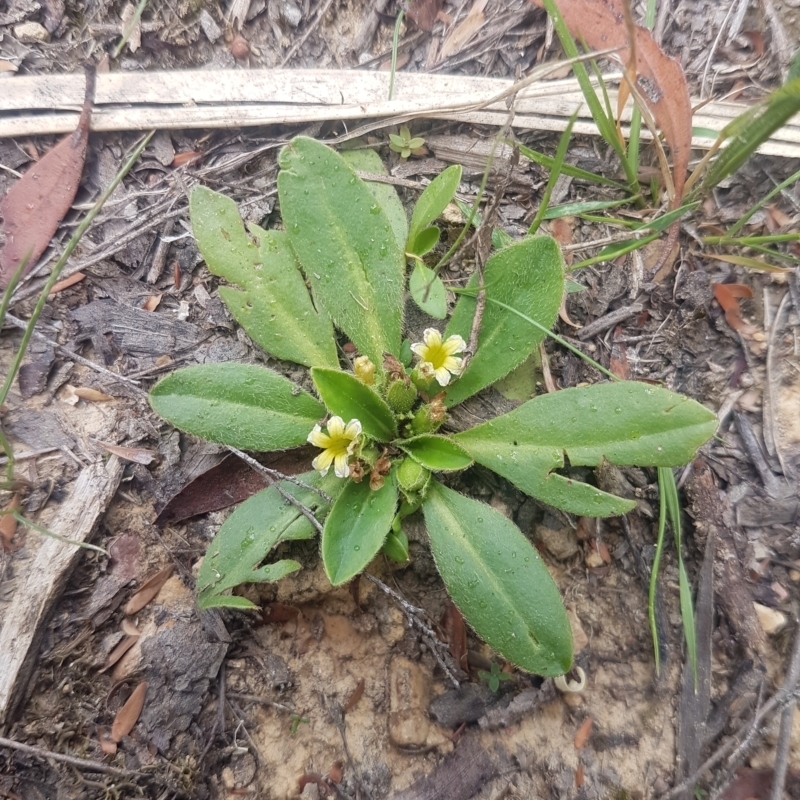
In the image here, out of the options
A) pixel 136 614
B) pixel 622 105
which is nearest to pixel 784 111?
pixel 622 105

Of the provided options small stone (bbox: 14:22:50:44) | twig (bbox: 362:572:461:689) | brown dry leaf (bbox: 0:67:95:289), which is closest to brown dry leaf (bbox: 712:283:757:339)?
twig (bbox: 362:572:461:689)

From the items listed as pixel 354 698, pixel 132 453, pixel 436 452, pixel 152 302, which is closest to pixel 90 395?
pixel 132 453

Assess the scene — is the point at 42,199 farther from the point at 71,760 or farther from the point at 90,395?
the point at 71,760

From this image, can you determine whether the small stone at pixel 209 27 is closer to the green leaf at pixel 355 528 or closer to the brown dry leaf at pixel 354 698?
the green leaf at pixel 355 528

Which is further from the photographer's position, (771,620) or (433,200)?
(433,200)

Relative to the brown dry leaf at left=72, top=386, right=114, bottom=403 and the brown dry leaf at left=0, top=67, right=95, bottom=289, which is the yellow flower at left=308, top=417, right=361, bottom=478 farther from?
the brown dry leaf at left=0, top=67, right=95, bottom=289

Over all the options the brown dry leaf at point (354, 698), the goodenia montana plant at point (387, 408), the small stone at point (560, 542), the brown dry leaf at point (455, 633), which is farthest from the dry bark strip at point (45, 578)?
the small stone at point (560, 542)

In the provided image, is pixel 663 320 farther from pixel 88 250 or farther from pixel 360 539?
pixel 88 250
